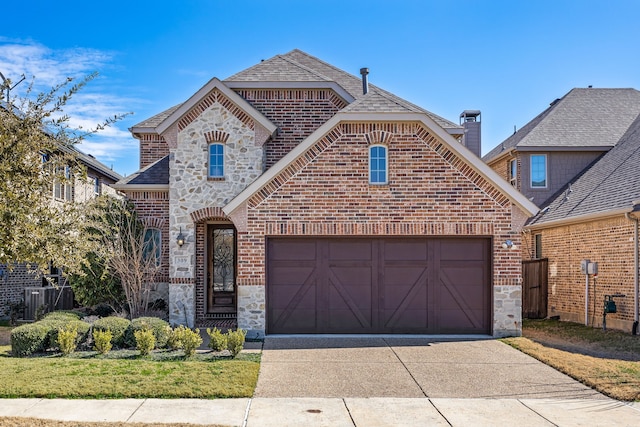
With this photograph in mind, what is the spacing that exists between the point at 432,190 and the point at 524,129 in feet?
A: 42.9

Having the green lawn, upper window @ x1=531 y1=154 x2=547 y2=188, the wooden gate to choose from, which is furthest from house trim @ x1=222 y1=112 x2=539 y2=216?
upper window @ x1=531 y1=154 x2=547 y2=188

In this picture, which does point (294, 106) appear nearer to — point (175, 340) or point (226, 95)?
point (226, 95)

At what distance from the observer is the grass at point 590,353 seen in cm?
908

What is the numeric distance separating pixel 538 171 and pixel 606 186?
161 inches

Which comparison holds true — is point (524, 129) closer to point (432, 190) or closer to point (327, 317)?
point (432, 190)

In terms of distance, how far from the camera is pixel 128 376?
30.3 feet

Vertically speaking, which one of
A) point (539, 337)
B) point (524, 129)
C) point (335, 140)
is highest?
point (524, 129)

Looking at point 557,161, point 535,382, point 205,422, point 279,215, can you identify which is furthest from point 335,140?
point 557,161

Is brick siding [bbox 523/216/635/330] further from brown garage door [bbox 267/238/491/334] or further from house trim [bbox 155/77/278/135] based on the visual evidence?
house trim [bbox 155/77/278/135]

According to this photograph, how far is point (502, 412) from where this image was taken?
7.73 meters

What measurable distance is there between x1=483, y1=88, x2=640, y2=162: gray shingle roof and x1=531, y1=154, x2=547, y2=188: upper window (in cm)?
56

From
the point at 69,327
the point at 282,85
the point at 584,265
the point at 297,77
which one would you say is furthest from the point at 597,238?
the point at 69,327

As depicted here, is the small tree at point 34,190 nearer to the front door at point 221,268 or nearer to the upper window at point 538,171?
the front door at point 221,268

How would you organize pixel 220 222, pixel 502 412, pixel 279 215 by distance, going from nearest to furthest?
pixel 502 412 → pixel 279 215 → pixel 220 222
